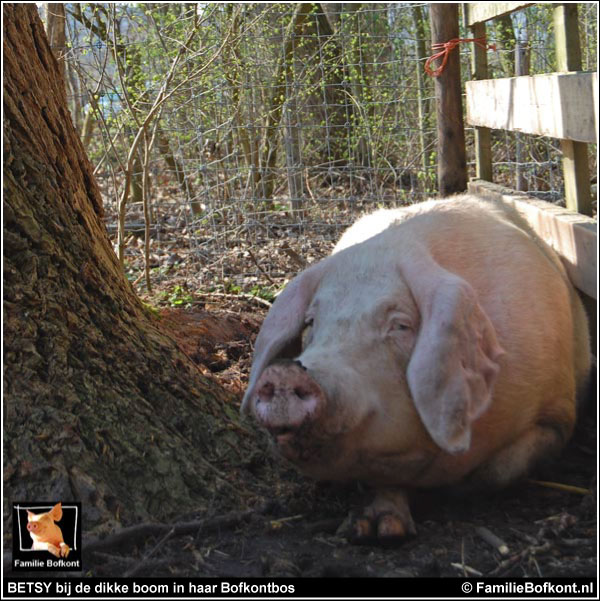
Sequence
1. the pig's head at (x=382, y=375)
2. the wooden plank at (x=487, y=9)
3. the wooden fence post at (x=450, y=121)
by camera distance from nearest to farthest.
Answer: the pig's head at (x=382, y=375) → the wooden plank at (x=487, y=9) → the wooden fence post at (x=450, y=121)

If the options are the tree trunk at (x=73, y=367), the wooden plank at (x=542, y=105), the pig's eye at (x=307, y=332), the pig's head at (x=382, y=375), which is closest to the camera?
the pig's head at (x=382, y=375)

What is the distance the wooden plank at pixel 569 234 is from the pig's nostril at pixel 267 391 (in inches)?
55.8

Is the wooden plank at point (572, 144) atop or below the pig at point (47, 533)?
atop

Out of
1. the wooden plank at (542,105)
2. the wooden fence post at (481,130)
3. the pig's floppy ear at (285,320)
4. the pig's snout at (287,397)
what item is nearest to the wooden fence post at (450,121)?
the wooden fence post at (481,130)

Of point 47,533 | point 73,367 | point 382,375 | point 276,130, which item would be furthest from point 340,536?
point 276,130

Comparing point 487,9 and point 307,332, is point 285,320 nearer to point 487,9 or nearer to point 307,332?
point 307,332

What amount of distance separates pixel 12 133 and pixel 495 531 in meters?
2.20

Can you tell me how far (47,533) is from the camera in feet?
8.08

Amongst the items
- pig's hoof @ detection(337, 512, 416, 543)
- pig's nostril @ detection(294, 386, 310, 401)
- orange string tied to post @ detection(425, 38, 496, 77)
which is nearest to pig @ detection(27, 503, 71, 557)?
pig's nostril @ detection(294, 386, 310, 401)

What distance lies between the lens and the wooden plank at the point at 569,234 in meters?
3.28

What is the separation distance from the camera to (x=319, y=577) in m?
2.56

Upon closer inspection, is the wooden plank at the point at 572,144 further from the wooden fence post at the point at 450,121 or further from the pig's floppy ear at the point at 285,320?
the wooden fence post at the point at 450,121

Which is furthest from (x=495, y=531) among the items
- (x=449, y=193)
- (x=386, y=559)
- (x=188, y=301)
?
(x=188, y=301)
